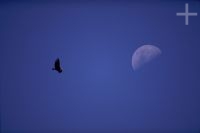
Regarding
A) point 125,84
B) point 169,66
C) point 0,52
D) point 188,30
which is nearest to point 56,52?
point 0,52

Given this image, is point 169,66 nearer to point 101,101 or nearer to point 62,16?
point 101,101

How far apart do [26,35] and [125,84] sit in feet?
4.95

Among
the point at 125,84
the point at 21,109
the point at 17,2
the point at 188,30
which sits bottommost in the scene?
the point at 21,109

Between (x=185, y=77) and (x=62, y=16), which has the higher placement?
(x=62, y=16)

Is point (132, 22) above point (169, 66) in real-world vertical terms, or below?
above

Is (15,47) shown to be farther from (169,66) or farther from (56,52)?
(169,66)

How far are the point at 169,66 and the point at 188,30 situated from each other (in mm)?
554

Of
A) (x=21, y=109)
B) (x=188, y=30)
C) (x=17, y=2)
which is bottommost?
(x=21, y=109)

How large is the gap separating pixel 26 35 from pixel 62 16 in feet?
1.83

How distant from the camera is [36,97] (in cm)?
409

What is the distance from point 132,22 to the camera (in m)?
4.14

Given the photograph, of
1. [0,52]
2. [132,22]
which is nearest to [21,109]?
[0,52]

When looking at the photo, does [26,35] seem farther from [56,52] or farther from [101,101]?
[101,101]

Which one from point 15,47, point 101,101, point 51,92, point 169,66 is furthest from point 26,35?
point 169,66
